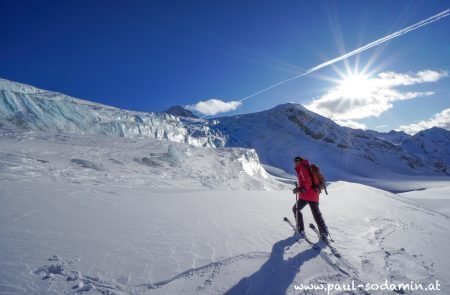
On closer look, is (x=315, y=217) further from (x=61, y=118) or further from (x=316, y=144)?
(x=316, y=144)

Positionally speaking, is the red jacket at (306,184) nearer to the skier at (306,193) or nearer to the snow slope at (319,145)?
the skier at (306,193)

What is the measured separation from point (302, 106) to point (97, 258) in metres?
134

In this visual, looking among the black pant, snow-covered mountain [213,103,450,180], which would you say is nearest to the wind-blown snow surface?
the black pant

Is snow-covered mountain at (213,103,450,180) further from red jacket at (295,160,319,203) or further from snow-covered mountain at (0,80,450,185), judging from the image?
red jacket at (295,160,319,203)

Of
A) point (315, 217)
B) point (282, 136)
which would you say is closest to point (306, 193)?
point (315, 217)

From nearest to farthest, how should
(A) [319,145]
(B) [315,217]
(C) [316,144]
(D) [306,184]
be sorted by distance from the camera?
(B) [315,217] < (D) [306,184] < (A) [319,145] < (C) [316,144]

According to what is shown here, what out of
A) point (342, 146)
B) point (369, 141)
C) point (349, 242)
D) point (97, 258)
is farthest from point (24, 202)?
point (369, 141)

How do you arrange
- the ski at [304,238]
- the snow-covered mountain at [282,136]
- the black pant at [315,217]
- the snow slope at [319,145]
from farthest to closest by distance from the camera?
the snow slope at [319,145] → the snow-covered mountain at [282,136] → the black pant at [315,217] → the ski at [304,238]

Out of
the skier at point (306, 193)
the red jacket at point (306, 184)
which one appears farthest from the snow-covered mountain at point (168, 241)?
the red jacket at point (306, 184)

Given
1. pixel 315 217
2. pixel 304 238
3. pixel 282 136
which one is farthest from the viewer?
pixel 282 136

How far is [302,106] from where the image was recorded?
433 ft

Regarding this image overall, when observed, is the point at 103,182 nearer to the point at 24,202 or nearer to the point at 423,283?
the point at 24,202

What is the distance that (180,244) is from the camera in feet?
16.9

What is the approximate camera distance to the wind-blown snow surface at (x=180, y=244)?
3.86m
